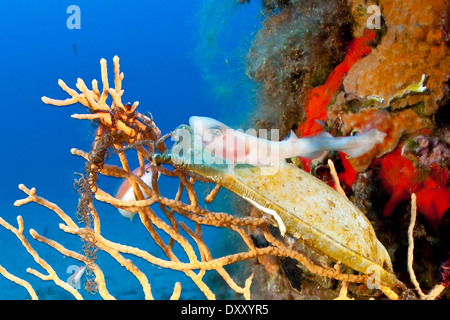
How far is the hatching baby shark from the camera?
5.08ft

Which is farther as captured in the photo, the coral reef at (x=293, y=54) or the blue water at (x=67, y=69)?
the blue water at (x=67, y=69)

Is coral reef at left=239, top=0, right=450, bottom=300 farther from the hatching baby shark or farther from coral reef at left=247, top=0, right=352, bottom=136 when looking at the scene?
the hatching baby shark

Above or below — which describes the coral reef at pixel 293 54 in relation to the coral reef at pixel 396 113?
above

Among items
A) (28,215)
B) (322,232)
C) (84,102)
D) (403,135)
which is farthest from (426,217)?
(28,215)

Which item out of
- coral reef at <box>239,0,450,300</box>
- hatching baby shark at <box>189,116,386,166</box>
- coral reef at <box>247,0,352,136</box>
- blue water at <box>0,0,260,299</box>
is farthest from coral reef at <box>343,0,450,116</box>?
blue water at <box>0,0,260,299</box>

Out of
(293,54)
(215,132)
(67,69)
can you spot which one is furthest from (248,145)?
(67,69)

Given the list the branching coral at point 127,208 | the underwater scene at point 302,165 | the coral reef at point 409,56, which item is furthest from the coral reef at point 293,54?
the branching coral at point 127,208

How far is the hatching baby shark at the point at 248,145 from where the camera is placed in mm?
1547

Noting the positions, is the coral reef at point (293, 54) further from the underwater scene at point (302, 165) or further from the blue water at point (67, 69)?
the blue water at point (67, 69)

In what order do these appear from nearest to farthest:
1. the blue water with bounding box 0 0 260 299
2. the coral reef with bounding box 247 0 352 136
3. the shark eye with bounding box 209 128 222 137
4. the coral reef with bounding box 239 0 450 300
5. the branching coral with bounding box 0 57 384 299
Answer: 1. the shark eye with bounding box 209 128 222 137
2. the branching coral with bounding box 0 57 384 299
3. the coral reef with bounding box 239 0 450 300
4. the coral reef with bounding box 247 0 352 136
5. the blue water with bounding box 0 0 260 299

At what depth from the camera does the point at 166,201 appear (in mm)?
2100

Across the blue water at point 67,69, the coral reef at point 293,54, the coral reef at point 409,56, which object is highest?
the blue water at point 67,69

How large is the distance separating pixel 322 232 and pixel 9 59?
9095 cm

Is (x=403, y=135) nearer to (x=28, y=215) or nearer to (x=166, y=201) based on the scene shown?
(x=166, y=201)
